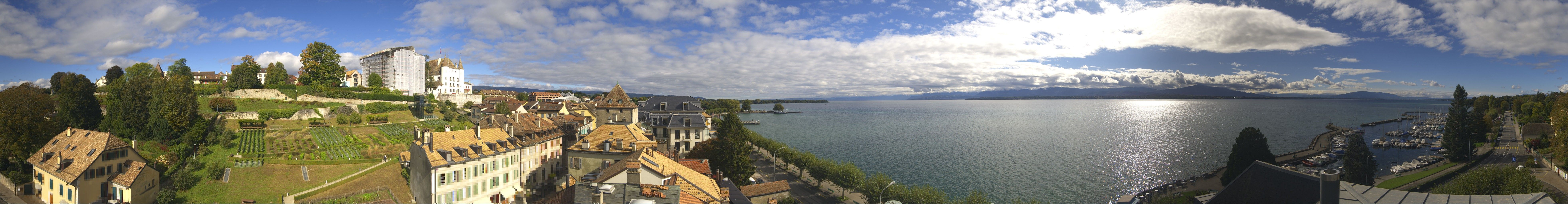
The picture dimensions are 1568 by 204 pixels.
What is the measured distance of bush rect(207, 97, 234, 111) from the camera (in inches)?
1874

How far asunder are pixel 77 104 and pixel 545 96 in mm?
98483

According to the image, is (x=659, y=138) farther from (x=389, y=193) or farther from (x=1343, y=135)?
(x=1343, y=135)

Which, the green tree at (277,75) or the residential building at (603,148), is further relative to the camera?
the green tree at (277,75)

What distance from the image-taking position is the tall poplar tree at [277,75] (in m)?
62.2

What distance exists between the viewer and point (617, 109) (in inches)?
2064

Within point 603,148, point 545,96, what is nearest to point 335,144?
point 603,148

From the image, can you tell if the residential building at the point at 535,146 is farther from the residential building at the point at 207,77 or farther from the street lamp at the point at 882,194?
the residential building at the point at 207,77

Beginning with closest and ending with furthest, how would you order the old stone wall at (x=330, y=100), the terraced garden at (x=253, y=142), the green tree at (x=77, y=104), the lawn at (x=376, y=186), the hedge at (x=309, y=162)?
1. the lawn at (x=376, y=186)
2. the hedge at (x=309, y=162)
3. the terraced garden at (x=253, y=142)
4. the green tree at (x=77, y=104)
5. the old stone wall at (x=330, y=100)

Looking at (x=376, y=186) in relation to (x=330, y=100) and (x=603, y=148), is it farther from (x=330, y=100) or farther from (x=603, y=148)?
(x=330, y=100)

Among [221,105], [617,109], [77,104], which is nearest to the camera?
[77,104]

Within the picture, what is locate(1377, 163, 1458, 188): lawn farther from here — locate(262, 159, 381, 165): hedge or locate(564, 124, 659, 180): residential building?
locate(262, 159, 381, 165): hedge

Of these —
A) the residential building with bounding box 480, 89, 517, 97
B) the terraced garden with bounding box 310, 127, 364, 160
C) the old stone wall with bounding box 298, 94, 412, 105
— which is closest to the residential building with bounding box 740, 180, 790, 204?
the terraced garden with bounding box 310, 127, 364, 160

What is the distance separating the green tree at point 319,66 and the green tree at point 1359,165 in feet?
285

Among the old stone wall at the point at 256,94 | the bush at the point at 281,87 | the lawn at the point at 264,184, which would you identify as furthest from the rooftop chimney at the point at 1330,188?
the bush at the point at 281,87
